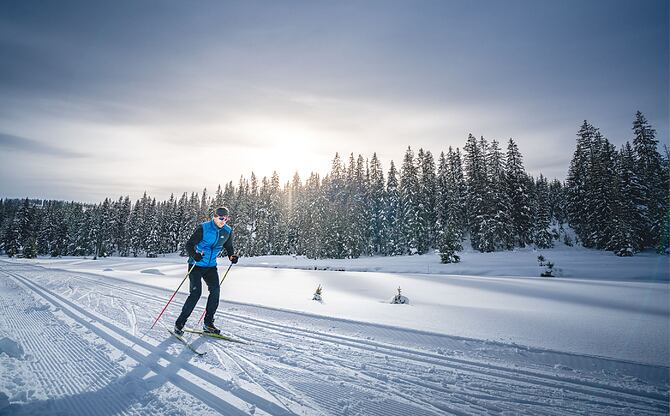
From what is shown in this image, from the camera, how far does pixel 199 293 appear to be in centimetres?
539

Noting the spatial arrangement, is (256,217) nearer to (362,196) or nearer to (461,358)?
(362,196)

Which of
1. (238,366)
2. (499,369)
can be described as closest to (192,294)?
(238,366)

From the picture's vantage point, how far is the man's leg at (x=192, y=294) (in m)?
5.20

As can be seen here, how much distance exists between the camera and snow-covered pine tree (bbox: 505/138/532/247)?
3947 cm

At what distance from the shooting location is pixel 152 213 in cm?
7950

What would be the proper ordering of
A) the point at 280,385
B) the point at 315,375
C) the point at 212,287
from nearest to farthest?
the point at 280,385 < the point at 315,375 < the point at 212,287

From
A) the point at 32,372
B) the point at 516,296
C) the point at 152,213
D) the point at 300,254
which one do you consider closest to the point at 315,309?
the point at 32,372

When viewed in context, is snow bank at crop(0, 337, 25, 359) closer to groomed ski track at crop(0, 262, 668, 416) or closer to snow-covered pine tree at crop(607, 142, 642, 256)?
groomed ski track at crop(0, 262, 668, 416)

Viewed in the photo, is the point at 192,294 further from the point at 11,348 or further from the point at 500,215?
the point at 500,215

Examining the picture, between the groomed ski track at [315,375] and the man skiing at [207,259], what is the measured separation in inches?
20.3

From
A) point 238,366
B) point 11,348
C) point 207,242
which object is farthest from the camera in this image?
point 207,242

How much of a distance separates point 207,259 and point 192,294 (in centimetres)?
67

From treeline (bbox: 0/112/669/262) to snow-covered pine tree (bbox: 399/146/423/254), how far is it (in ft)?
0.50

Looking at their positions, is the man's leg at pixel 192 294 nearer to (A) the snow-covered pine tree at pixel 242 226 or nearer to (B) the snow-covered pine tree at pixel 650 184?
(B) the snow-covered pine tree at pixel 650 184
